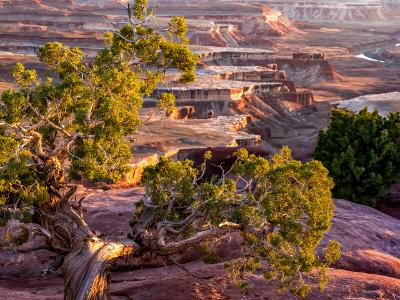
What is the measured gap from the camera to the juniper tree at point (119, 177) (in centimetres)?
1297

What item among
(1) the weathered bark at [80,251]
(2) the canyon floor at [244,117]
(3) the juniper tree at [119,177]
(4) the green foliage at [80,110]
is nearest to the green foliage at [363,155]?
(2) the canyon floor at [244,117]

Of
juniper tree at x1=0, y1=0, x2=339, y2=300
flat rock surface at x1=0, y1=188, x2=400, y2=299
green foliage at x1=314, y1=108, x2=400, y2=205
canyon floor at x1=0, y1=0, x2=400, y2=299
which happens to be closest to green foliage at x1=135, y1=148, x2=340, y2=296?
juniper tree at x1=0, y1=0, x2=339, y2=300

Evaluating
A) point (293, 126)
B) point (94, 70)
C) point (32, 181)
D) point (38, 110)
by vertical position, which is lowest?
point (293, 126)

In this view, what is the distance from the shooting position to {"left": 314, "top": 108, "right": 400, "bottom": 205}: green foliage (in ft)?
94.5

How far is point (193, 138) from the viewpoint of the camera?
45.7 metres

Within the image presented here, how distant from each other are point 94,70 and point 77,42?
8217cm

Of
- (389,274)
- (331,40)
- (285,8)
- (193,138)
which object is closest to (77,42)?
(193,138)

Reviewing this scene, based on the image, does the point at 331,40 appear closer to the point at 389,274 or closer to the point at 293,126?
the point at 293,126

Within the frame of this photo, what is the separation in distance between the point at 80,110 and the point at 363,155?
62.2ft

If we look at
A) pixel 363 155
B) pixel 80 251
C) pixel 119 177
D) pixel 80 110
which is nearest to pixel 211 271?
pixel 119 177

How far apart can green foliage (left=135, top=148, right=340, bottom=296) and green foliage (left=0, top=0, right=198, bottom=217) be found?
1.33 m

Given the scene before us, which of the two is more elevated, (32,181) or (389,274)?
(32,181)

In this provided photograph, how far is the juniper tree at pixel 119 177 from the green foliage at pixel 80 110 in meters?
0.03

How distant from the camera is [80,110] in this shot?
1351 cm
